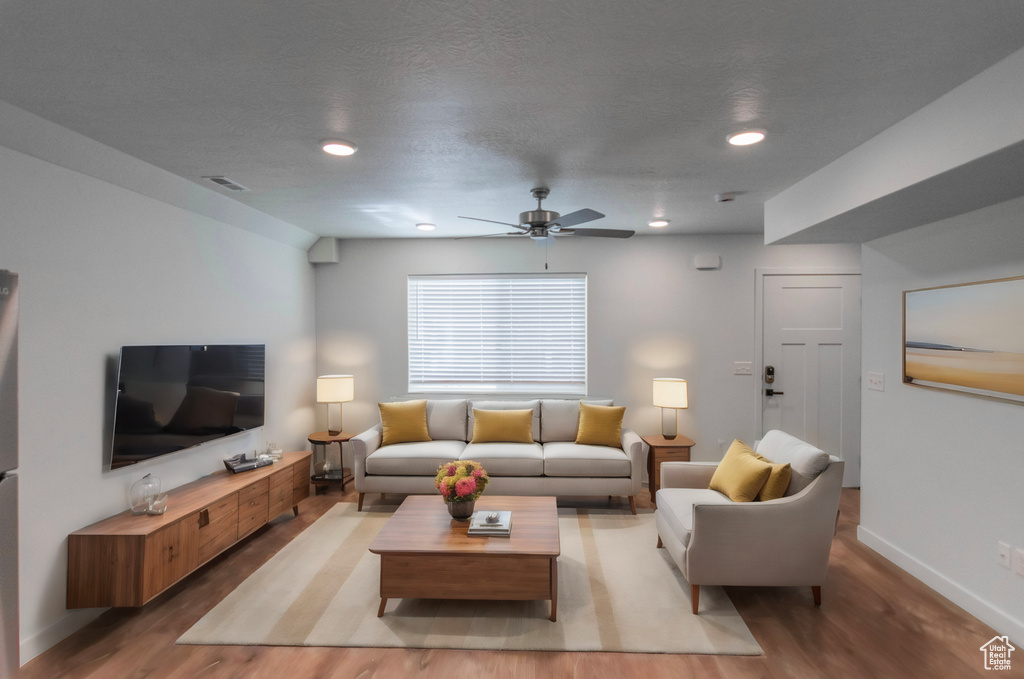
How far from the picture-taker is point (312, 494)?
16.3 feet

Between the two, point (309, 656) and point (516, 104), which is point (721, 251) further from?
point (309, 656)

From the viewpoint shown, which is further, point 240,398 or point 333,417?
point 333,417

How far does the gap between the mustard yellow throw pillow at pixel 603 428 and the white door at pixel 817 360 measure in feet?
5.32

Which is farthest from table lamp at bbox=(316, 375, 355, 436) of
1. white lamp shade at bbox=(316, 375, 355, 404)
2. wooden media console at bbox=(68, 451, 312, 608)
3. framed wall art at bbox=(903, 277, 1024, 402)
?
framed wall art at bbox=(903, 277, 1024, 402)

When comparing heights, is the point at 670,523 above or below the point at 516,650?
above

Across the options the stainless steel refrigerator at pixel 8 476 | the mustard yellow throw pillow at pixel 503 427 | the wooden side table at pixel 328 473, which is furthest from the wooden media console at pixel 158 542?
the mustard yellow throw pillow at pixel 503 427

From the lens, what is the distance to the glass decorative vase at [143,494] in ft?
9.55

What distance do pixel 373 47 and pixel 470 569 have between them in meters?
2.43

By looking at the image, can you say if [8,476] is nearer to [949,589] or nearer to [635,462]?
[635,462]

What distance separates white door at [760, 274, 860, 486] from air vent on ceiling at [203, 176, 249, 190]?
183 inches

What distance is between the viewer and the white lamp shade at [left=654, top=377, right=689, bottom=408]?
4832mm

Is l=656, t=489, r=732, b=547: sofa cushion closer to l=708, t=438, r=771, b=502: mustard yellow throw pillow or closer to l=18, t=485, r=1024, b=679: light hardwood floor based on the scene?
l=708, t=438, r=771, b=502: mustard yellow throw pillow

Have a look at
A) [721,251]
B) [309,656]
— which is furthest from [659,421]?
[309,656]

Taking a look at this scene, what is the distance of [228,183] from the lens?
3352 mm
